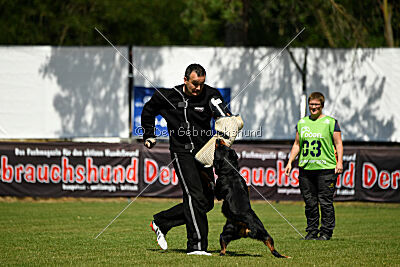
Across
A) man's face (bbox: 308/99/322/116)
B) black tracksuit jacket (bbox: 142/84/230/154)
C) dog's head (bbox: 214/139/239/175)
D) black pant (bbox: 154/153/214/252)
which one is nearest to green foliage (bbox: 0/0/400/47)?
man's face (bbox: 308/99/322/116)

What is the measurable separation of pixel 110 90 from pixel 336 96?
20.5 ft

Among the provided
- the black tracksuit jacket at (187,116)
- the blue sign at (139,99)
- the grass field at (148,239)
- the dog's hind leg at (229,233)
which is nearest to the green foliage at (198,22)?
the blue sign at (139,99)

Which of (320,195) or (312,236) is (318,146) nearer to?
(320,195)

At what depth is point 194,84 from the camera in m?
8.18

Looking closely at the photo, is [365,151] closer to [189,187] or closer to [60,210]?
[60,210]

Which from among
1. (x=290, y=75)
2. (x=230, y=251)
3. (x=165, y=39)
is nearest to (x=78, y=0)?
(x=165, y=39)

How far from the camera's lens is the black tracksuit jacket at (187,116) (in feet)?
27.4

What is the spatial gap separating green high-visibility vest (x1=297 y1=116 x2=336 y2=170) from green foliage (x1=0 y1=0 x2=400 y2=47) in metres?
9.63

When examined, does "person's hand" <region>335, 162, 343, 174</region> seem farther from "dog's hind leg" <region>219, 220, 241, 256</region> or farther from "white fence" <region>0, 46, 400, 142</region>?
"white fence" <region>0, 46, 400, 142</region>

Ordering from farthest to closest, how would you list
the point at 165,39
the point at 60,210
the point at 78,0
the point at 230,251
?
1. the point at 165,39
2. the point at 78,0
3. the point at 60,210
4. the point at 230,251

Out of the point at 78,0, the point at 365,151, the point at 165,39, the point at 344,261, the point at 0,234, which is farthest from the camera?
the point at 165,39

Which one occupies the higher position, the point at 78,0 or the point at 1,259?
the point at 78,0

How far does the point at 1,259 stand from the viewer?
801cm

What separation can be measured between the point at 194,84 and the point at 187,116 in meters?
0.42
